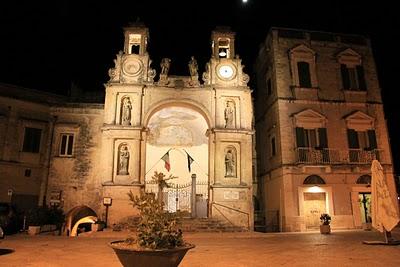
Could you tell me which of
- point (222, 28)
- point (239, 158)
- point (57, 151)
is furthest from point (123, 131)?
point (222, 28)

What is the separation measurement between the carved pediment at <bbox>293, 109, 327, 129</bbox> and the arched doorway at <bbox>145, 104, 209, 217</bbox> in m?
6.76

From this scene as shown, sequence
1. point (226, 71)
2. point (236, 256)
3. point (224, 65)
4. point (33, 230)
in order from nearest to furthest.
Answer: point (236, 256) < point (33, 230) < point (226, 71) < point (224, 65)

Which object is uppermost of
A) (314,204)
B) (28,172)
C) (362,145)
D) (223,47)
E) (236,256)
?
(223,47)

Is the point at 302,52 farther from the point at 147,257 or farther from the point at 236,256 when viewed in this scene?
the point at 147,257

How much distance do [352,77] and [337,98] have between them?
2.45 meters

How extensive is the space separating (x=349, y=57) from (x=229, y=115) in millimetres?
10576

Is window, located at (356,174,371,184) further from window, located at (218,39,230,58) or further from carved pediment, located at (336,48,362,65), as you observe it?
window, located at (218,39,230,58)

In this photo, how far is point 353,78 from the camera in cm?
2400

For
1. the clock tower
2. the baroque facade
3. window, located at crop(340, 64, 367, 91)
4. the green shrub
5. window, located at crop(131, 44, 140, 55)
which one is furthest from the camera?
window, located at crop(131, 44, 140, 55)

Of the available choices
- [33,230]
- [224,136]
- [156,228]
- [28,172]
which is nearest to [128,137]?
[224,136]

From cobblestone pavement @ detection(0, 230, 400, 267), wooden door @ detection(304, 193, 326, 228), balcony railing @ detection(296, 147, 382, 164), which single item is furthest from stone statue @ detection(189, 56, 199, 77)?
cobblestone pavement @ detection(0, 230, 400, 267)

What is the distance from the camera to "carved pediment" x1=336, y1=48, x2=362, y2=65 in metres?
24.0

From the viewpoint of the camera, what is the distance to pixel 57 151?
22516mm

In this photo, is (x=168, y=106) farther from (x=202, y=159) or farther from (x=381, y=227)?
(x=381, y=227)
